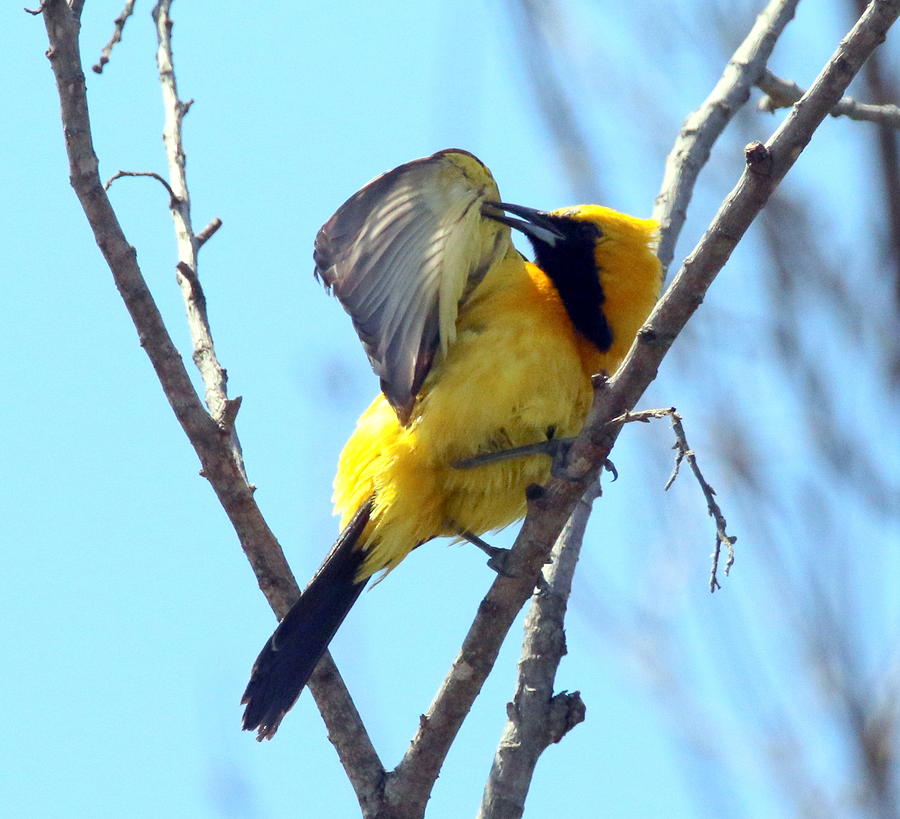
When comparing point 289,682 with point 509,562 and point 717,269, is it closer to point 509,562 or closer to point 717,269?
point 509,562

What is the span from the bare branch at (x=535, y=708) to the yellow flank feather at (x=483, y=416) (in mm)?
358

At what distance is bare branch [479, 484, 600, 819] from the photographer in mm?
3658

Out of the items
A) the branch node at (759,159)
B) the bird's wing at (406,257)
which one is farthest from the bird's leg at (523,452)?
the branch node at (759,159)

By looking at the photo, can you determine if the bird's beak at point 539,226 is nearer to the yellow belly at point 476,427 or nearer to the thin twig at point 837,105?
the yellow belly at point 476,427

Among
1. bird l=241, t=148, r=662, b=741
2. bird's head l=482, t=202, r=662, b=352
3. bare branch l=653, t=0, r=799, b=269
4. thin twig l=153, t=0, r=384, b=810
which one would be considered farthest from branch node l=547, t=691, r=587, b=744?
bare branch l=653, t=0, r=799, b=269

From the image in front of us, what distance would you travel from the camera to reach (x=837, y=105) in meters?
4.11

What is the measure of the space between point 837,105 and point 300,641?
7.48 feet

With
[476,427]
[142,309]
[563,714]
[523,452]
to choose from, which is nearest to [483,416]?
[476,427]

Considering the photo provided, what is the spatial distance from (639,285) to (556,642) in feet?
4.12

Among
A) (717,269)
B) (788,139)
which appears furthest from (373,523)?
(788,139)

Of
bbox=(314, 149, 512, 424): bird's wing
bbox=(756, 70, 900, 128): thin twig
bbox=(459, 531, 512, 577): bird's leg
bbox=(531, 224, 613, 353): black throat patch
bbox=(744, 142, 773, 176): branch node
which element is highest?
bbox=(756, 70, 900, 128): thin twig

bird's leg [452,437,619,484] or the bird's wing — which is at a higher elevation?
the bird's wing

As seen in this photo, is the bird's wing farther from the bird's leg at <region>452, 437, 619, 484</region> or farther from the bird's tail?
the bird's tail

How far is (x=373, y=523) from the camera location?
428cm
